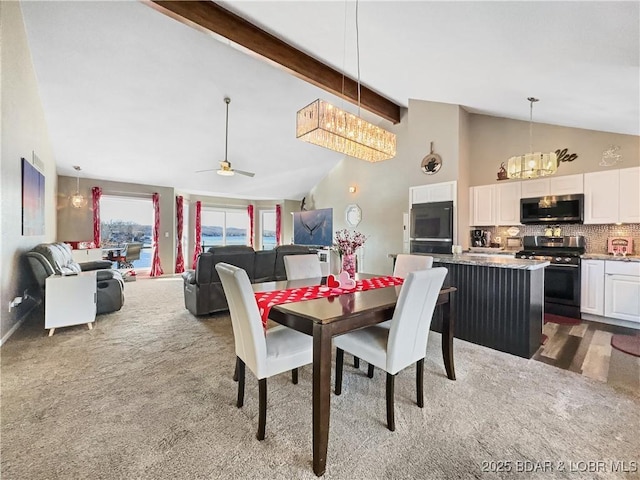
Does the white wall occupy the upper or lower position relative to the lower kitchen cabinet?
upper

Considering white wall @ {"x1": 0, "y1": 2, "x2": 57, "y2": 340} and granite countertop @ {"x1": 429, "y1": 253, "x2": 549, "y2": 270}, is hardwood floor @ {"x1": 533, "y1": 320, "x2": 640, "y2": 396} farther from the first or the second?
white wall @ {"x1": 0, "y1": 2, "x2": 57, "y2": 340}

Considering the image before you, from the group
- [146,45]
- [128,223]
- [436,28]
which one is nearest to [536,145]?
[436,28]

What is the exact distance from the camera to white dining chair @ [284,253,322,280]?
3037mm

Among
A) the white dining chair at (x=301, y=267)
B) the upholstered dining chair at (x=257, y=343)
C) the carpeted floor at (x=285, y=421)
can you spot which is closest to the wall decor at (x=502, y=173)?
the carpeted floor at (x=285, y=421)

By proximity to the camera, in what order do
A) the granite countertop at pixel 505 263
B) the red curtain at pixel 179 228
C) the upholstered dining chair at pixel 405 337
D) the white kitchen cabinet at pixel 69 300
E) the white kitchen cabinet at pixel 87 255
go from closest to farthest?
the upholstered dining chair at pixel 405 337 < the granite countertop at pixel 505 263 < the white kitchen cabinet at pixel 69 300 < the white kitchen cabinet at pixel 87 255 < the red curtain at pixel 179 228

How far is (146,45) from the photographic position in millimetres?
3627

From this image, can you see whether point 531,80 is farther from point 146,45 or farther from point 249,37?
point 146,45

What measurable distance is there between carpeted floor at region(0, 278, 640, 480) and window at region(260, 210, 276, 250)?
7.60 metres

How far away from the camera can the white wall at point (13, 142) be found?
292 cm

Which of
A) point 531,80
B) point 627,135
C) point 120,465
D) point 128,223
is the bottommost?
point 120,465

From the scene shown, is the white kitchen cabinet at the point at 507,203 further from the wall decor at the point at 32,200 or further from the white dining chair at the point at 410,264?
the wall decor at the point at 32,200

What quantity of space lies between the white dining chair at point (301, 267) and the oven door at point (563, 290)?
337 centimetres

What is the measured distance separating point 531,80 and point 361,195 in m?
4.12

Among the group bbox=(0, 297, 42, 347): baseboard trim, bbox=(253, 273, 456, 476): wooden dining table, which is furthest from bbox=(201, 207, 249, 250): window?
bbox=(253, 273, 456, 476): wooden dining table
